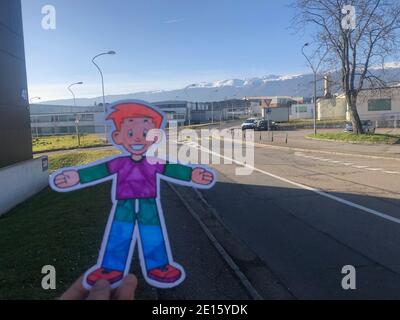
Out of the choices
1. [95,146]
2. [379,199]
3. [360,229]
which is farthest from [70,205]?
[95,146]

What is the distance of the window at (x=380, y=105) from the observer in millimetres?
62500

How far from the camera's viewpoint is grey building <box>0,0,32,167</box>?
1567 cm

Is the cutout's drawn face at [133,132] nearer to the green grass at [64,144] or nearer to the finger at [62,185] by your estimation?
the finger at [62,185]

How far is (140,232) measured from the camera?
A: 169 inches

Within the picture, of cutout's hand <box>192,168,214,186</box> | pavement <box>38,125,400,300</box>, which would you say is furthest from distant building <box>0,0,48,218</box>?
cutout's hand <box>192,168,214,186</box>

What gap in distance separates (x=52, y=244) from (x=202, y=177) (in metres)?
4.26

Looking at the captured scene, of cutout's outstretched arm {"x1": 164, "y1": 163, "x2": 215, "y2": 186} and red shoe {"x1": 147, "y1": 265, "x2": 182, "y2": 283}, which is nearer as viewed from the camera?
red shoe {"x1": 147, "y1": 265, "x2": 182, "y2": 283}

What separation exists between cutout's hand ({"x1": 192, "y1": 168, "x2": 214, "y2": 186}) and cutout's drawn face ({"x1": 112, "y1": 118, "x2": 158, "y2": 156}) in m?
0.60

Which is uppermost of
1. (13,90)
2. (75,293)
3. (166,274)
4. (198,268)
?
(13,90)

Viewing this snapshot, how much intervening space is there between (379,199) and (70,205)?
28.4 feet

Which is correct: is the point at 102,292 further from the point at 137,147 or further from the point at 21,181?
the point at 21,181

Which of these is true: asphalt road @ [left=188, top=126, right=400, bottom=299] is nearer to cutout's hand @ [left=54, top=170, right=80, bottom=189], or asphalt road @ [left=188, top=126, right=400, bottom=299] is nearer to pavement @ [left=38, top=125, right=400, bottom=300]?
pavement @ [left=38, top=125, right=400, bottom=300]

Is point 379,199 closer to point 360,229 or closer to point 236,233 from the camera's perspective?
point 360,229

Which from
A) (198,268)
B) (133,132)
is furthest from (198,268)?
(133,132)
